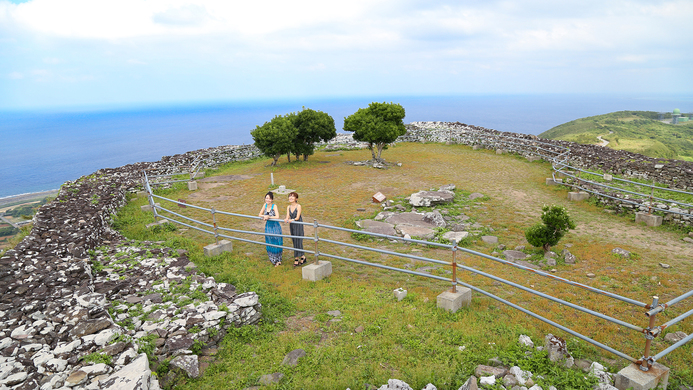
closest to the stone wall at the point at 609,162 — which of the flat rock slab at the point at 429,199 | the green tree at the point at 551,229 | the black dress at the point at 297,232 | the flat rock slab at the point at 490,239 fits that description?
the green tree at the point at 551,229

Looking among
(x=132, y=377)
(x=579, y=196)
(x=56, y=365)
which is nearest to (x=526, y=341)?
(x=132, y=377)

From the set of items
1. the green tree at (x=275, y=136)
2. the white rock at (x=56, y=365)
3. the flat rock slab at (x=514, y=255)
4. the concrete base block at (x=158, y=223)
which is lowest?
the flat rock slab at (x=514, y=255)

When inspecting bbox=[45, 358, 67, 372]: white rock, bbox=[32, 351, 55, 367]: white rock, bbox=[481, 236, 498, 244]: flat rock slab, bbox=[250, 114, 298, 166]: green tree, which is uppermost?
bbox=[250, 114, 298, 166]: green tree

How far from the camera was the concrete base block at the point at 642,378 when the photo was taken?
3.92 meters

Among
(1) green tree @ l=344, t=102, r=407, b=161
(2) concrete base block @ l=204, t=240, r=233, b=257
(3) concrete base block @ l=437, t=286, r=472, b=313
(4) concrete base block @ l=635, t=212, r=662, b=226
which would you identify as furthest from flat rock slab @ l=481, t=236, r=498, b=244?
(1) green tree @ l=344, t=102, r=407, b=161

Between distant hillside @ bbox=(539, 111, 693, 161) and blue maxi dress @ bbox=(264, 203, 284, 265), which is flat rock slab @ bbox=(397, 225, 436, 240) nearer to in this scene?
blue maxi dress @ bbox=(264, 203, 284, 265)

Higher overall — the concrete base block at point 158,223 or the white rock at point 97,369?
the white rock at point 97,369

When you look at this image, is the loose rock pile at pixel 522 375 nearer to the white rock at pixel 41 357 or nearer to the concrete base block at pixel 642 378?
the concrete base block at pixel 642 378

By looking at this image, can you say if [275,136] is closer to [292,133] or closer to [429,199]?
[292,133]

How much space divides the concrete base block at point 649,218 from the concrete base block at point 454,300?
9.15 meters

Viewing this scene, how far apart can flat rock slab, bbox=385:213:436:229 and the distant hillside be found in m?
34.8

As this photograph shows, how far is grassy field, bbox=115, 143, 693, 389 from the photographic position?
184 inches

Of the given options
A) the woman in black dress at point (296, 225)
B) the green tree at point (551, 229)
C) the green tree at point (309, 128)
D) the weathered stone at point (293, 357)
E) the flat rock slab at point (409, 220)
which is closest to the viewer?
the weathered stone at point (293, 357)

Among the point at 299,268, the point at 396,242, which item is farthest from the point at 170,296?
the point at 396,242
